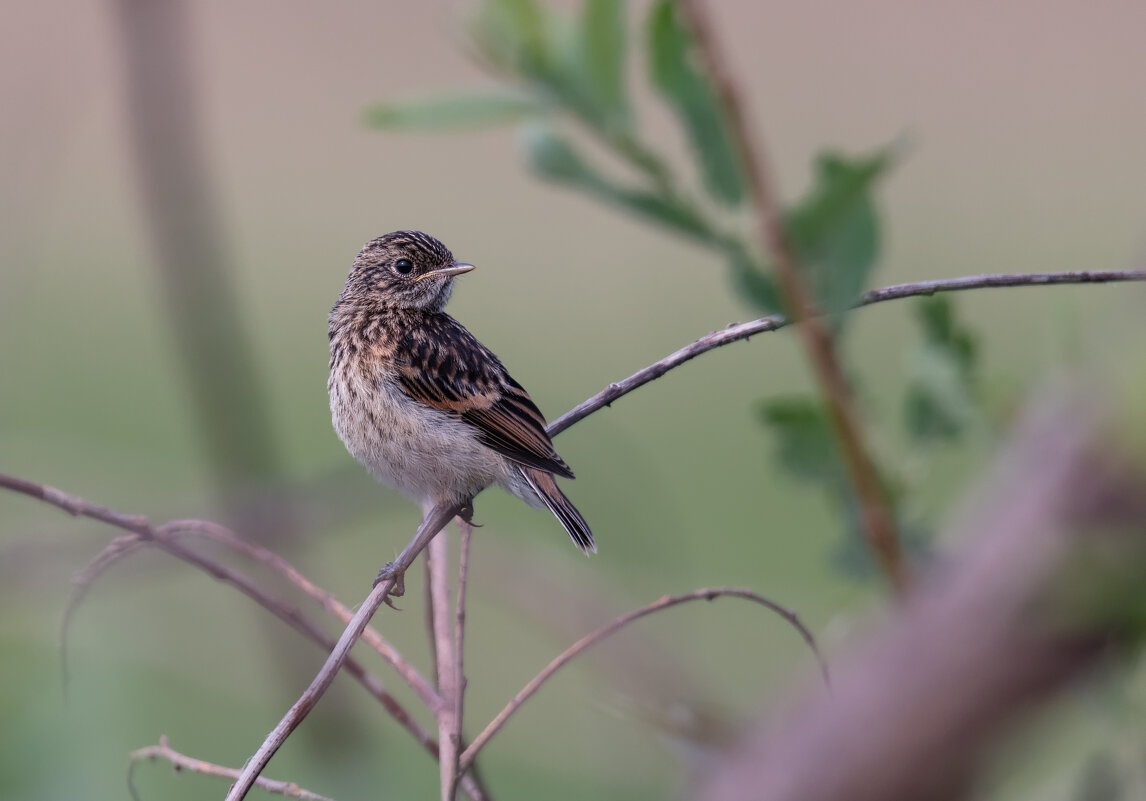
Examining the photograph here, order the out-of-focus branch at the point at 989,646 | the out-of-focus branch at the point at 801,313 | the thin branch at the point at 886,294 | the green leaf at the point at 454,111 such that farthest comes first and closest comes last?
the thin branch at the point at 886,294 < the green leaf at the point at 454,111 < the out-of-focus branch at the point at 801,313 < the out-of-focus branch at the point at 989,646

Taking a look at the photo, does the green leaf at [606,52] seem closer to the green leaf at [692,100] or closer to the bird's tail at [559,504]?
the green leaf at [692,100]

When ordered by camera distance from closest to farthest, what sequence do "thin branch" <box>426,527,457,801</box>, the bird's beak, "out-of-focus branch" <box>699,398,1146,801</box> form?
"out-of-focus branch" <box>699,398,1146,801</box> → "thin branch" <box>426,527,457,801</box> → the bird's beak

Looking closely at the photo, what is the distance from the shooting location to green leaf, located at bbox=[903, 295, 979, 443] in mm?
1244

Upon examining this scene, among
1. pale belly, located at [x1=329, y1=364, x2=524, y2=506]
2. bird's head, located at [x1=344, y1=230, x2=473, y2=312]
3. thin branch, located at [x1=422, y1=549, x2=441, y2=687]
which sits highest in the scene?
bird's head, located at [x1=344, y1=230, x2=473, y2=312]

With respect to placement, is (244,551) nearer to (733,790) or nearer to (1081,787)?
(1081,787)

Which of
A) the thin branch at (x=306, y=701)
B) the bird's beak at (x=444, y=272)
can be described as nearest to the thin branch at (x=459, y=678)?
the thin branch at (x=306, y=701)

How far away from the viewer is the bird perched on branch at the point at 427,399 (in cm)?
327

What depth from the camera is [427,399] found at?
11.5ft

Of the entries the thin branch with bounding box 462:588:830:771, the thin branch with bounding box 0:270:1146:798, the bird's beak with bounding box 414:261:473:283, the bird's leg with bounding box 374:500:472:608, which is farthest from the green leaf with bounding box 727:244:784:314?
the bird's beak with bounding box 414:261:473:283

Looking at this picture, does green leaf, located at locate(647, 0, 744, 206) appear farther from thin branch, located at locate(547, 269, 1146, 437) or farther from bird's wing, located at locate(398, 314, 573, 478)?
bird's wing, located at locate(398, 314, 573, 478)

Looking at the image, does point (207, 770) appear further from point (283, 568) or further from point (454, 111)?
point (454, 111)

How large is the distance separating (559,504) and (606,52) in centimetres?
242

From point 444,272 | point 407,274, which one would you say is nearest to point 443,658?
point 444,272

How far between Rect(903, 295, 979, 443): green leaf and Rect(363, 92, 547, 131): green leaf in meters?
0.47
